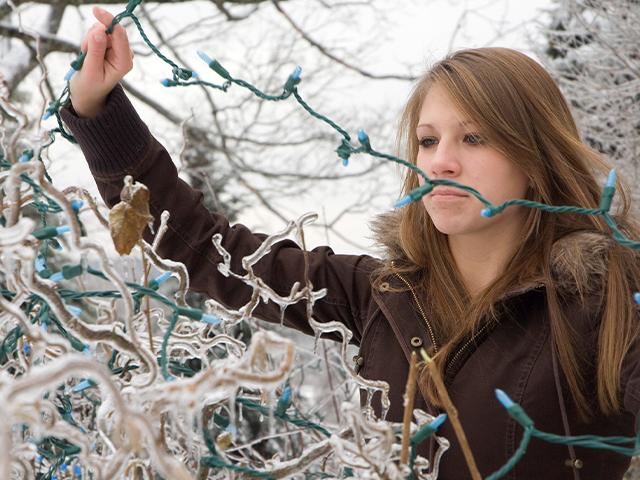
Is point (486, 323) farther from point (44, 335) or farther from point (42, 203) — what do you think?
point (44, 335)

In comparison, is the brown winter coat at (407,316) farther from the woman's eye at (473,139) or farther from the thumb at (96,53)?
the woman's eye at (473,139)

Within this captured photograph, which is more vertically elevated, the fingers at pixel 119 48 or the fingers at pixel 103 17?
the fingers at pixel 103 17

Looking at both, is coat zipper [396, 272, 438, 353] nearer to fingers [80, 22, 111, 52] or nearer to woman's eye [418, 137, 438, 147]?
woman's eye [418, 137, 438, 147]

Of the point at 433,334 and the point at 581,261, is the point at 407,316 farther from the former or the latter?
the point at 581,261

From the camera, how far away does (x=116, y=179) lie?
144cm

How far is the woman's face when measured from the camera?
1295 millimetres

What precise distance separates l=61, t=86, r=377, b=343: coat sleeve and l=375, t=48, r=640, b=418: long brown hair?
0.13 metres

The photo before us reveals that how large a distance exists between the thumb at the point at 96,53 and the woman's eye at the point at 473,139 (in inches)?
24.2

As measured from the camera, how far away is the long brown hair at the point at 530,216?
1.29 metres

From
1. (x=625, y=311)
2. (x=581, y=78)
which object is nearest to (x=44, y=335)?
(x=625, y=311)

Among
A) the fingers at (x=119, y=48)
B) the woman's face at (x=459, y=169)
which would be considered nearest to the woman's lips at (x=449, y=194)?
the woman's face at (x=459, y=169)

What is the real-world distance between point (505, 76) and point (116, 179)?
2.36ft

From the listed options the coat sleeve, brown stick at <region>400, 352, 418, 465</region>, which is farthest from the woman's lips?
brown stick at <region>400, 352, 418, 465</region>

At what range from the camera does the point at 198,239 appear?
1.53 meters
